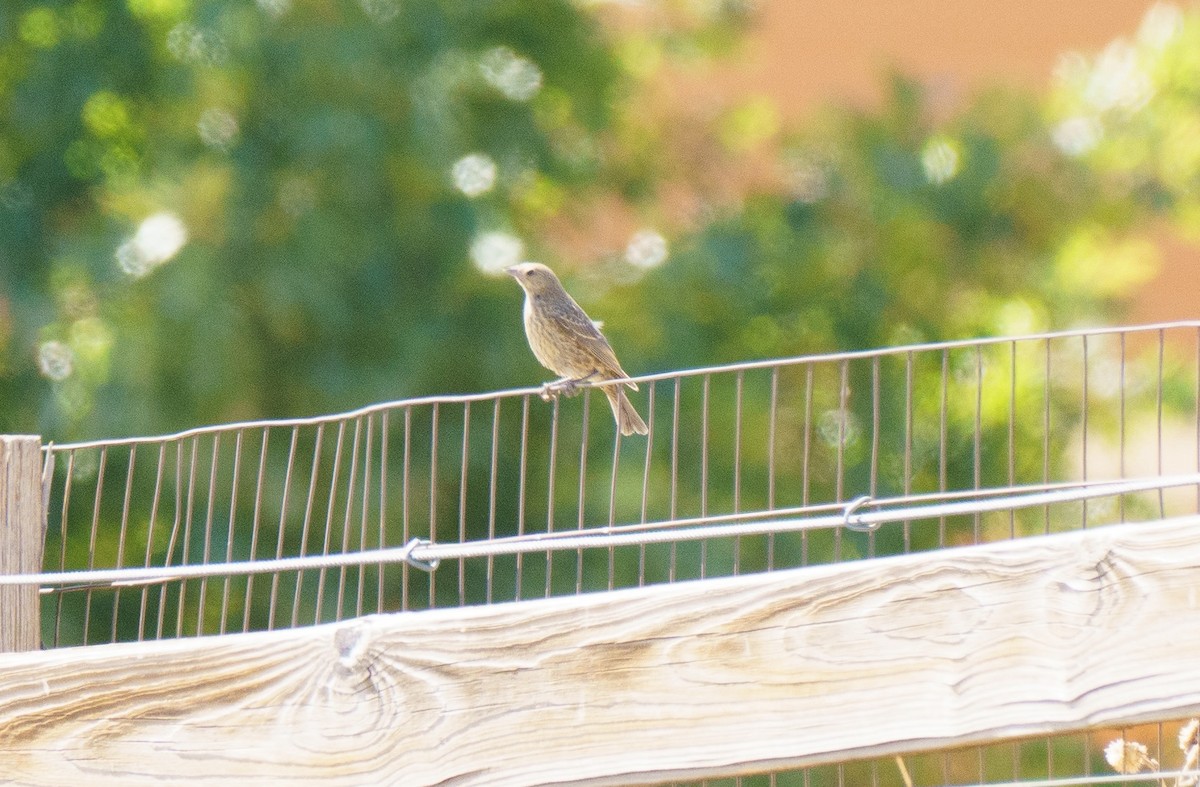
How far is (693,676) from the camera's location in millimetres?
1942

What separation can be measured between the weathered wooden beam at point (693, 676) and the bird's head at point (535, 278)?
4.94 meters

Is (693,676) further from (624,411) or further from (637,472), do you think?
(637,472)

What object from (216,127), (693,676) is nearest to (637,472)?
(216,127)

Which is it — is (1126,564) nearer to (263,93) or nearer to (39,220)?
(263,93)

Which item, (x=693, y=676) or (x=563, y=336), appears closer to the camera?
(x=693, y=676)

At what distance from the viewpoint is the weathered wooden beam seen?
1801 mm

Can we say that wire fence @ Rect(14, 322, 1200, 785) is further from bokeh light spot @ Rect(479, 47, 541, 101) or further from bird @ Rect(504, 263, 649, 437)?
bokeh light spot @ Rect(479, 47, 541, 101)

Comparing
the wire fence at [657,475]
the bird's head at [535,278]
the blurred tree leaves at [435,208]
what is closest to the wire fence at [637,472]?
the wire fence at [657,475]

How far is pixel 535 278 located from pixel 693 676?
5.33 m

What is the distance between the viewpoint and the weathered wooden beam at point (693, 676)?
70.9 inches

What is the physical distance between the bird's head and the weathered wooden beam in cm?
494

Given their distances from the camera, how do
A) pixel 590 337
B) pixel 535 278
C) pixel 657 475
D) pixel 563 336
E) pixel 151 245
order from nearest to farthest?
pixel 590 337 → pixel 563 336 → pixel 535 278 → pixel 657 475 → pixel 151 245

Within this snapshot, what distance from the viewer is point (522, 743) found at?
78.7 inches

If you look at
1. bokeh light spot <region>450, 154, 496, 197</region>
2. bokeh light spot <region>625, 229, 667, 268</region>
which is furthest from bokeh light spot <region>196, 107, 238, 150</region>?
bokeh light spot <region>625, 229, 667, 268</region>
